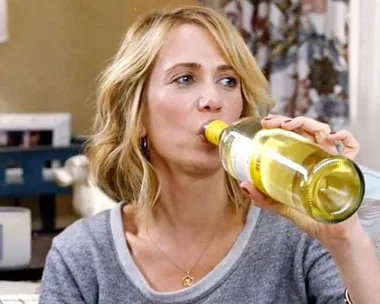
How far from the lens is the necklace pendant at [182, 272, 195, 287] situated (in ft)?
4.33

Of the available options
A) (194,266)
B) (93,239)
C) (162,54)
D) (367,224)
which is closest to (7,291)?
(93,239)

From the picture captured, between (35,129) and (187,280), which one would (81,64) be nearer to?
(35,129)

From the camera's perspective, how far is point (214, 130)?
1.18 m

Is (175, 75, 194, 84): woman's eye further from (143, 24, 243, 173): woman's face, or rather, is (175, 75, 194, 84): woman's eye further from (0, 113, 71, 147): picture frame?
(0, 113, 71, 147): picture frame

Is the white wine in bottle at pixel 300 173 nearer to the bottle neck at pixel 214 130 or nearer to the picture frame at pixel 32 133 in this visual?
the bottle neck at pixel 214 130

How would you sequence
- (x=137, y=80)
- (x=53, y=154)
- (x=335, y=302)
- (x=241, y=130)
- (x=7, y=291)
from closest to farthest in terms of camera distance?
(x=241, y=130) → (x=335, y=302) → (x=137, y=80) → (x=7, y=291) → (x=53, y=154)

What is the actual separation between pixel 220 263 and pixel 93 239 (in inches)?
8.8

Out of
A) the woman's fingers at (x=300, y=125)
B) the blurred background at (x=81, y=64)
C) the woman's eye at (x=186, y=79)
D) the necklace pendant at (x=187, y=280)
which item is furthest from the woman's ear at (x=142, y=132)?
→ the blurred background at (x=81, y=64)

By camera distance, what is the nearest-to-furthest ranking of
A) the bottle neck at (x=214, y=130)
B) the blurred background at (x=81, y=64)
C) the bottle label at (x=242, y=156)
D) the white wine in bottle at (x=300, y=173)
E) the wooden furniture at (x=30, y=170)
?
the white wine in bottle at (x=300, y=173) < the bottle label at (x=242, y=156) < the bottle neck at (x=214, y=130) < the blurred background at (x=81, y=64) < the wooden furniture at (x=30, y=170)

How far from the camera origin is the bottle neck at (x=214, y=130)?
1.17 m

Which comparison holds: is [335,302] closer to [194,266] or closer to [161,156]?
[194,266]

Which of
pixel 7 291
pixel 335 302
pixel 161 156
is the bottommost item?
pixel 7 291

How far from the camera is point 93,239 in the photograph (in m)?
1.36

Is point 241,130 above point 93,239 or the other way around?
above
